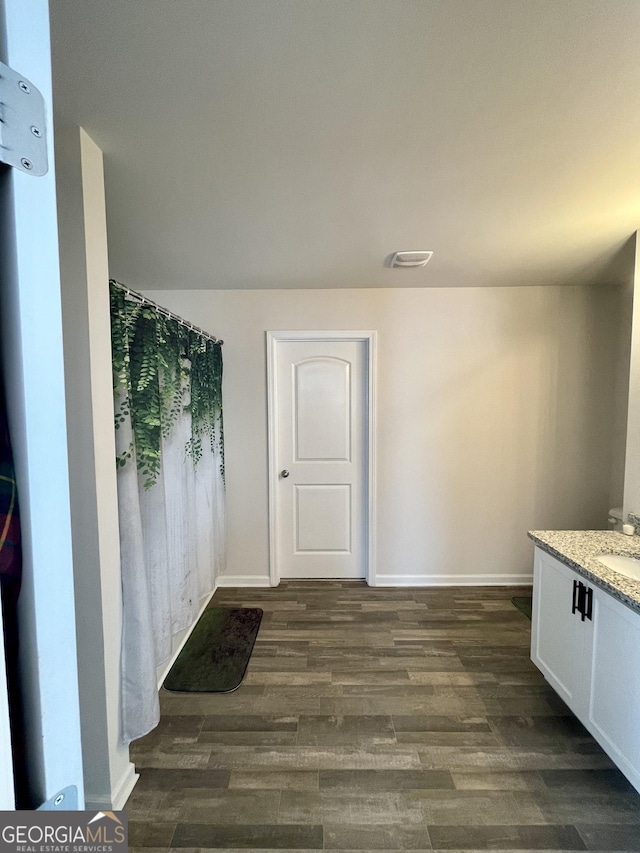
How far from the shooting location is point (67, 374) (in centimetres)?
133

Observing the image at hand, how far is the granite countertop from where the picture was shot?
1434mm

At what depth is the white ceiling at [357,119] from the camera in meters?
1.00

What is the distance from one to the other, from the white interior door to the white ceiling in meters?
0.96

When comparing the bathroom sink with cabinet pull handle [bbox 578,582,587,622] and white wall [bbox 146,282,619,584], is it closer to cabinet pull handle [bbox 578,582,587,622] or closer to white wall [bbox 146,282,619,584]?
cabinet pull handle [bbox 578,582,587,622]

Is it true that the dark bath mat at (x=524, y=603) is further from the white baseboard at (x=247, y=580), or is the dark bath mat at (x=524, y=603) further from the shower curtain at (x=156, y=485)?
the shower curtain at (x=156, y=485)

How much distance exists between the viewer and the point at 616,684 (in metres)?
1.45

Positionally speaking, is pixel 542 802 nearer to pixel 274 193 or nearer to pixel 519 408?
pixel 519 408

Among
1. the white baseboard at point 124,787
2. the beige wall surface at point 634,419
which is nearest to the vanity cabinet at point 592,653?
the beige wall surface at point 634,419

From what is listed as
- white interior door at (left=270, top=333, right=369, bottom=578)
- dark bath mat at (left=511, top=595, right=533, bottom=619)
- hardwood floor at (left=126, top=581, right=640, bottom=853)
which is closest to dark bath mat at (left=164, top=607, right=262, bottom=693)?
hardwood floor at (left=126, top=581, right=640, bottom=853)

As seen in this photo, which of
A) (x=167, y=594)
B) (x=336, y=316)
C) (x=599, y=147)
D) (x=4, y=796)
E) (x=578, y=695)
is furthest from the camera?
(x=336, y=316)

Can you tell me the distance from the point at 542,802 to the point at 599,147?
2424 millimetres

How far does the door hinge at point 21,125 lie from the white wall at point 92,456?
103 cm

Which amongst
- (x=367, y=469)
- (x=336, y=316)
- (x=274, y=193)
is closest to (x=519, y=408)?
(x=367, y=469)

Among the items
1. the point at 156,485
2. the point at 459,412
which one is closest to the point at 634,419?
the point at 459,412
